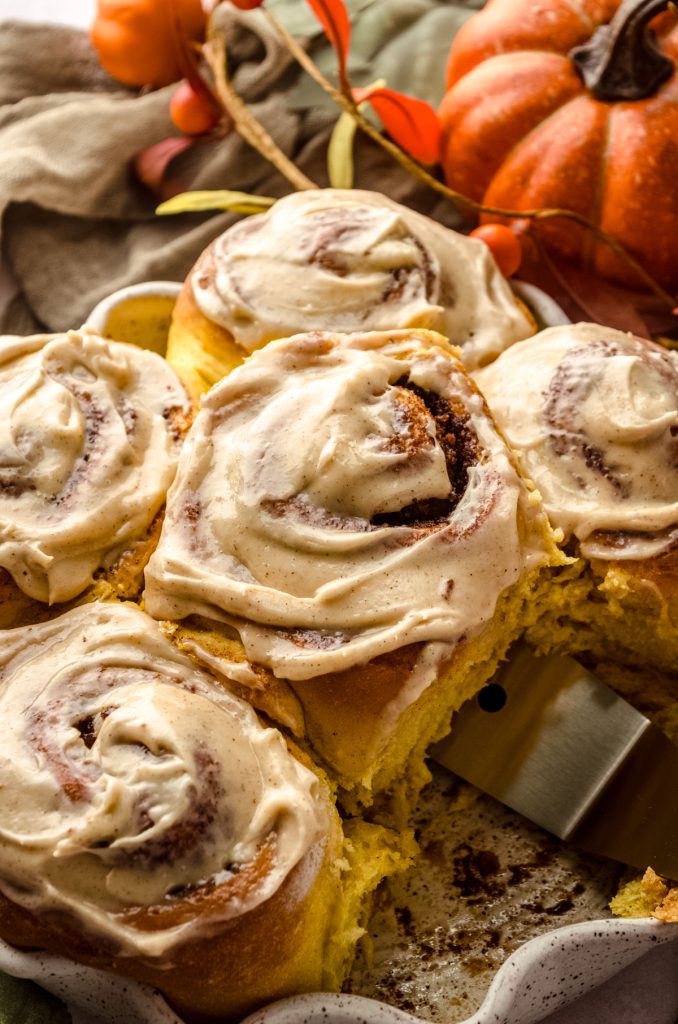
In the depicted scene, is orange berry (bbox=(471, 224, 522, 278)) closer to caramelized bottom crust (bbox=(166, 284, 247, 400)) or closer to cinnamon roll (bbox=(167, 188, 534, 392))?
cinnamon roll (bbox=(167, 188, 534, 392))

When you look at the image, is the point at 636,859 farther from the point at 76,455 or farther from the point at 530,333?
the point at 76,455

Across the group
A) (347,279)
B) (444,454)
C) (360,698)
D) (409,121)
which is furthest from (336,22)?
(360,698)

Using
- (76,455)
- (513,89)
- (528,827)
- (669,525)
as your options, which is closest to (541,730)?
(528,827)

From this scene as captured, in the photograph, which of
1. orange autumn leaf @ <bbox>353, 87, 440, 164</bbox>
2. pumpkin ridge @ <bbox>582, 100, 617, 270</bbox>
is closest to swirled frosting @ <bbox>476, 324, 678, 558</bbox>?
pumpkin ridge @ <bbox>582, 100, 617, 270</bbox>

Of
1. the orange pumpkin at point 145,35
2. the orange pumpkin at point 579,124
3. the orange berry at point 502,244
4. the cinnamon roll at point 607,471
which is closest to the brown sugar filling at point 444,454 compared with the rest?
the cinnamon roll at point 607,471

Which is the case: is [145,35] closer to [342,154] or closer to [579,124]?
[342,154]

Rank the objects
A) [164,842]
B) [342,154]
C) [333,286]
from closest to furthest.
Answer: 1. [164,842]
2. [333,286]
3. [342,154]

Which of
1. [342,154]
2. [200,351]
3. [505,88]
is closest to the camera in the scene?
[200,351]
